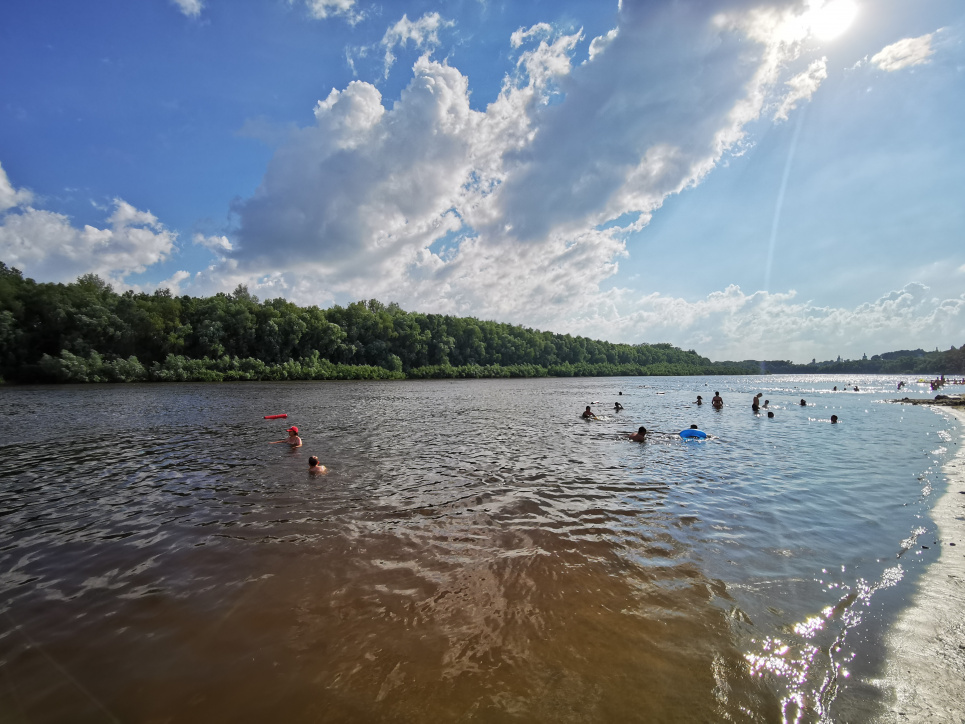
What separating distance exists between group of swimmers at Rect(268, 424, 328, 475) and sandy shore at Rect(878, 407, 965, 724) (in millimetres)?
13605

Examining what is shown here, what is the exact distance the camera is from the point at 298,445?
1806 centimetres

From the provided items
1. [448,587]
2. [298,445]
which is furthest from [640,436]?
[448,587]

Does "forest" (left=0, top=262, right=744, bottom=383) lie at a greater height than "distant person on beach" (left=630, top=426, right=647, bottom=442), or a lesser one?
greater

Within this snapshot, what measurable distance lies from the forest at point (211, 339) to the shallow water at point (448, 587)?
5822 centimetres

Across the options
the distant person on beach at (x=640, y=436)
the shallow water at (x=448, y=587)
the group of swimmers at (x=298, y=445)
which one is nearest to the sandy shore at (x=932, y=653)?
the shallow water at (x=448, y=587)

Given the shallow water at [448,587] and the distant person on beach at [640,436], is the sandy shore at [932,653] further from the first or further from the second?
the distant person on beach at [640,436]

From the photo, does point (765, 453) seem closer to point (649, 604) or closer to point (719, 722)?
point (649, 604)

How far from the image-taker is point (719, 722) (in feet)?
13.3

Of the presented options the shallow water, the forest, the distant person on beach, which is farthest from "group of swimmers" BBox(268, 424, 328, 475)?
the forest

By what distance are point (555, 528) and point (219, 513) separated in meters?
8.01

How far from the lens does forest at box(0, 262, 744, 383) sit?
59.0m

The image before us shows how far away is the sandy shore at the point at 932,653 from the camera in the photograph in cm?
427

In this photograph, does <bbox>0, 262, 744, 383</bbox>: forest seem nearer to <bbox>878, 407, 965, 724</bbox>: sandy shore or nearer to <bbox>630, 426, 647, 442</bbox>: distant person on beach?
<bbox>630, 426, 647, 442</bbox>: distant person on beach

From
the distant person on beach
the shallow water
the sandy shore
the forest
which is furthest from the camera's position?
the forest
